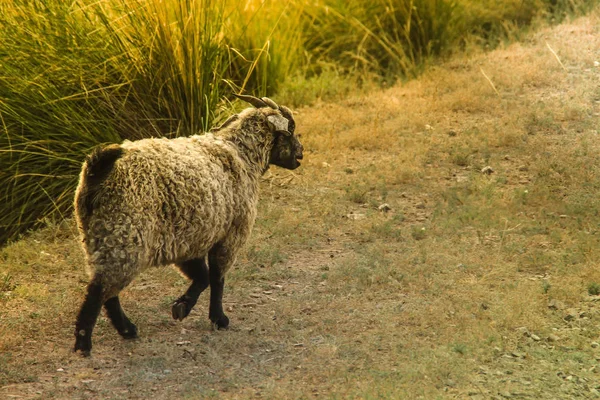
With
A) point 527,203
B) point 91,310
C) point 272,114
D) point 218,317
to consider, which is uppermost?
point 272,114

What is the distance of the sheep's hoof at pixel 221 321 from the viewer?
19.9ft

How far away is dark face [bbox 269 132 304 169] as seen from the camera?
21.4 feet

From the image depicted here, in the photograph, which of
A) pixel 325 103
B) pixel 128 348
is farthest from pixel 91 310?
pixel 325 103

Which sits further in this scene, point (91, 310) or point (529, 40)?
point (529, 40)

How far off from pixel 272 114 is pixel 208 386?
2.05 metres

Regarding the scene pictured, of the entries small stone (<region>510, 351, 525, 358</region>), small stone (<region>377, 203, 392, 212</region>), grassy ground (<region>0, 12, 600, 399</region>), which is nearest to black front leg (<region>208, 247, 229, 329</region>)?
grassy ground (<region>0, 12, 600, 399</region>)

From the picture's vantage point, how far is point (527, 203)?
8.02 meters

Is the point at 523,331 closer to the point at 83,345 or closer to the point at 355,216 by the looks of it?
the point at 355,216

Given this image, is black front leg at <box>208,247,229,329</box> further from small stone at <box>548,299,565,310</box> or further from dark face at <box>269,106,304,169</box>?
small stone at <box>548,299,565,310</box>

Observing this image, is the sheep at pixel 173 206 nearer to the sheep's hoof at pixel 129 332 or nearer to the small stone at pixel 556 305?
the sheep's hoof at pixel 129 332

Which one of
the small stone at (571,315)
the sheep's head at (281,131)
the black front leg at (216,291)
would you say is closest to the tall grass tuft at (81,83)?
the sheep's head at (281,131)

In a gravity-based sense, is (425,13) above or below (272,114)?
below

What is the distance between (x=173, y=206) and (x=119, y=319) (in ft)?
2.80

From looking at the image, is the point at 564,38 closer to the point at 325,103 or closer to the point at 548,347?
the point at 325,103
